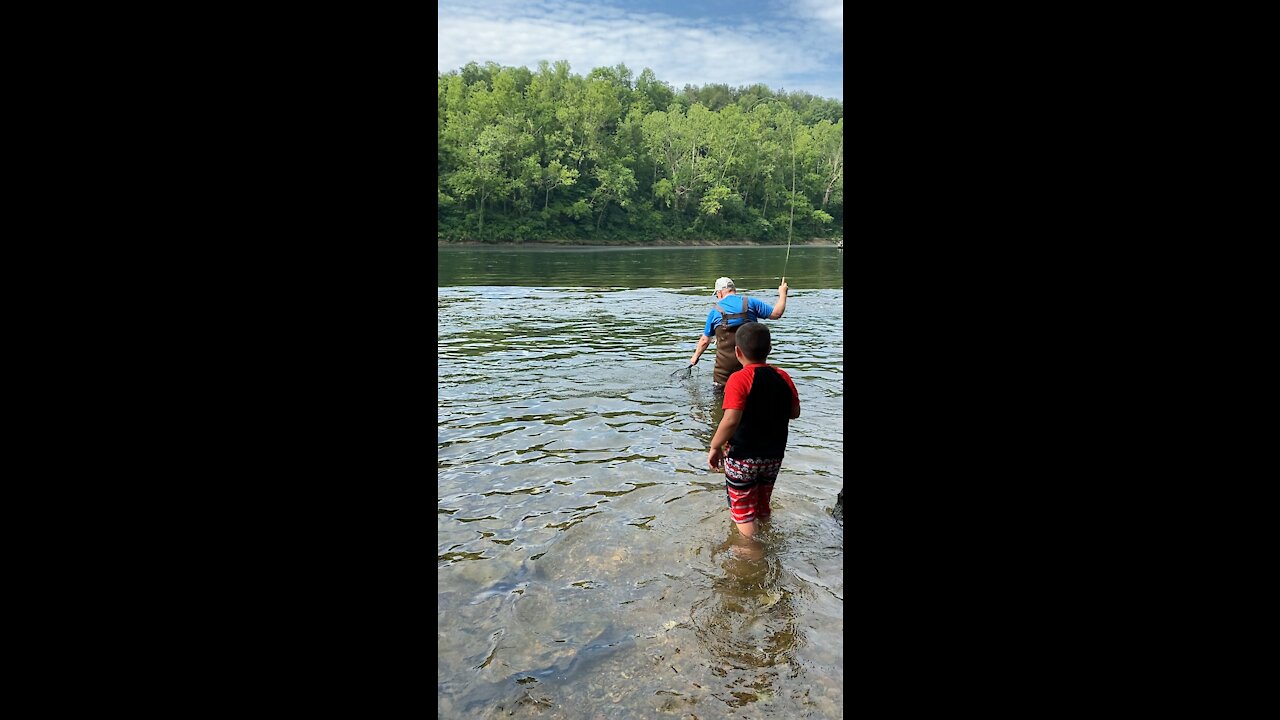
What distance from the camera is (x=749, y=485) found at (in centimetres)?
547

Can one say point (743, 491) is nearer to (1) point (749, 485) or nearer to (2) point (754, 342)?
(1) point (749, 485)

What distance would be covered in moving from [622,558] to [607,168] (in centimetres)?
7900

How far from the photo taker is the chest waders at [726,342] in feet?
30.9

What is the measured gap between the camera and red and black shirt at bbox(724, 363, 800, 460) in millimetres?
5199

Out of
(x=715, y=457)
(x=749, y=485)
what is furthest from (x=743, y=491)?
(x=715, y=457)

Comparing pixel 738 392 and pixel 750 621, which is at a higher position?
pixel 738 392

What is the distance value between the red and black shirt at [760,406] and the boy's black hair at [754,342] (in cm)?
7

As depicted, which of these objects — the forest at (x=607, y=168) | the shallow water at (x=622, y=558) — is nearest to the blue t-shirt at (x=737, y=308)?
the shallow water at (x=622, y=558)

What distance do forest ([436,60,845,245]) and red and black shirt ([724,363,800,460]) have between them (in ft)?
214

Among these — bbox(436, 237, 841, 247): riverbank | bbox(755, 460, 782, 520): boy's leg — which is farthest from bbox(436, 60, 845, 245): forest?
bbox(755, 460, 782, 520): boy's leg

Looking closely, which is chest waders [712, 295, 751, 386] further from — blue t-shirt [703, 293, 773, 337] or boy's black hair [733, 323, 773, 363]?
boy's black hair [733, 323, 773, 363]
